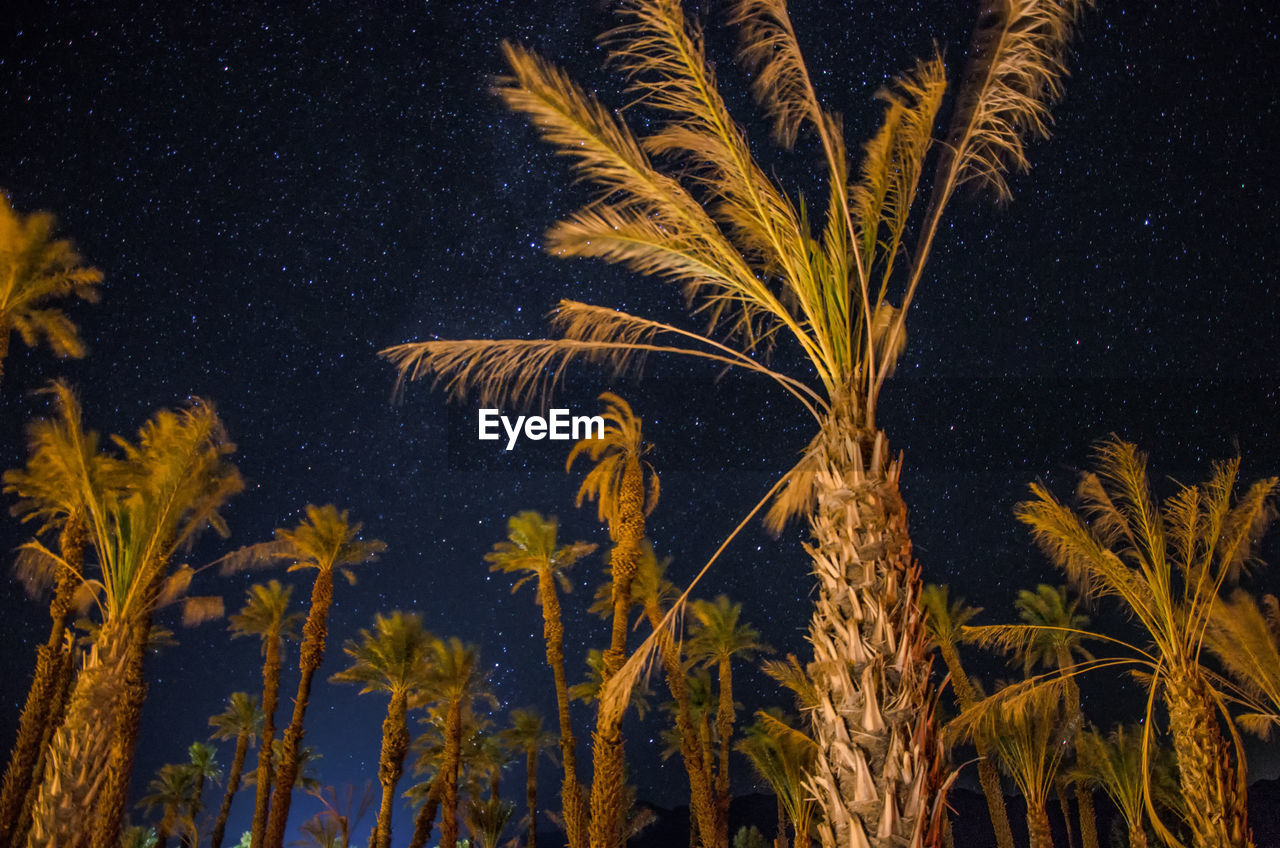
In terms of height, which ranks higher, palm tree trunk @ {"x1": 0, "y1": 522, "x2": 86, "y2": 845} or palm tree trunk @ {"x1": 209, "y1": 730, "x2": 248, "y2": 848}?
palm tree trunk @ {"x1": 0, "y1": 522, "x2": 86, "y2": 845}

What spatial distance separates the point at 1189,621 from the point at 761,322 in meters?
8.58

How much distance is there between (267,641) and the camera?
2453cm

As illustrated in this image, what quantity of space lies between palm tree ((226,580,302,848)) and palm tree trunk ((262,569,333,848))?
87.2 inches

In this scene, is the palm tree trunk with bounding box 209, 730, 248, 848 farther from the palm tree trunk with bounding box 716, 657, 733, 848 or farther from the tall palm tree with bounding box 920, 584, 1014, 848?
the tall palm tree with bounding box 920, 584, 1014, 848

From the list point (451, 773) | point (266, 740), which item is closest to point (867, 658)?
point (451, 773)

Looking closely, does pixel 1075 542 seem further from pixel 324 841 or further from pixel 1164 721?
pixel 1164 721

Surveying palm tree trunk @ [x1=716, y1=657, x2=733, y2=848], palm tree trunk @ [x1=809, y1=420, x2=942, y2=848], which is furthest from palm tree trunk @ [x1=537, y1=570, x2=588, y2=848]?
palm tree trunk @ [x1=809, y1=420, x2=942, y2=848]

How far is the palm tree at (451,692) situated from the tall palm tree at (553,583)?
383cm

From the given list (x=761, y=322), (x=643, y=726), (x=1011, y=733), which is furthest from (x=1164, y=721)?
(x=761, y=322)

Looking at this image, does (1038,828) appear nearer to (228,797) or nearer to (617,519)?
(617,519)

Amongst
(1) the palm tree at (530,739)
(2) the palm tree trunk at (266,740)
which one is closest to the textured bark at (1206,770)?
(2) the palm tree trunk at (266,740)

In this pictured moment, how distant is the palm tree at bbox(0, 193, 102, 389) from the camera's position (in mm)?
11703

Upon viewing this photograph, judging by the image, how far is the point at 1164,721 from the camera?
1924 inches

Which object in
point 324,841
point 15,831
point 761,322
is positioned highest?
point 761,322
